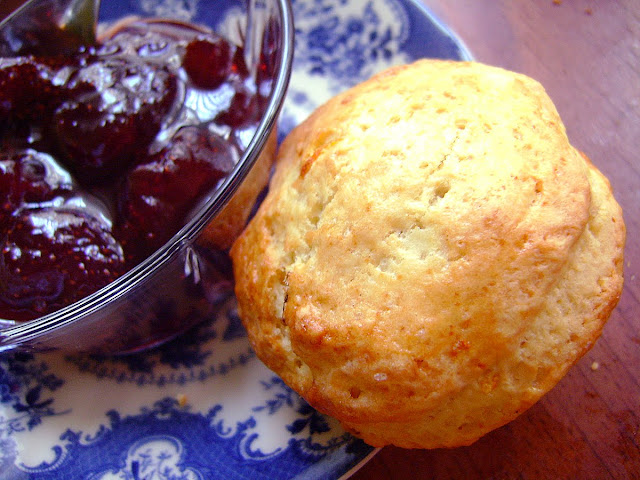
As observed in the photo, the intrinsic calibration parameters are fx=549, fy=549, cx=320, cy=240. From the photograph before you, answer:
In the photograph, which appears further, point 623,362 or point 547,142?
point 623,362

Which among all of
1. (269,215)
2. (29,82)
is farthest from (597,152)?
(29,82)

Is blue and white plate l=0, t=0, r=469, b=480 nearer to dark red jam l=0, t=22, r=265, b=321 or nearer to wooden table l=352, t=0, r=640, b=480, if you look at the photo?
wooden table l=352, t=0, r=640, b=480

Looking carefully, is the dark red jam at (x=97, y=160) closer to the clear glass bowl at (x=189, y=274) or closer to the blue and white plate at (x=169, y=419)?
the clear glass bowl at (x=189, y=274)

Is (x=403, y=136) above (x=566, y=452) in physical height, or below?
above

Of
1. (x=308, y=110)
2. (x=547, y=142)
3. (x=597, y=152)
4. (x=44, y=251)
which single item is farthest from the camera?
(x=308, y=110)

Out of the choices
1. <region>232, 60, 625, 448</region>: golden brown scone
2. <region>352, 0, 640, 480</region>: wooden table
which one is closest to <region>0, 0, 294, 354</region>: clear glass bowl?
<region>232, 60, 625, 448</region>: golden brown scone

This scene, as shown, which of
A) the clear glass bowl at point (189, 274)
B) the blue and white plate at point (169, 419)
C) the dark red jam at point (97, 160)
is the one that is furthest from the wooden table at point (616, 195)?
the dark red jam at point (97, 160)

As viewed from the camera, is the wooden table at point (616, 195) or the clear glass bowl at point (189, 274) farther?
the wooden table at point (616, 195)

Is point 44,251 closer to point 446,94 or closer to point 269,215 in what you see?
point 269,215
